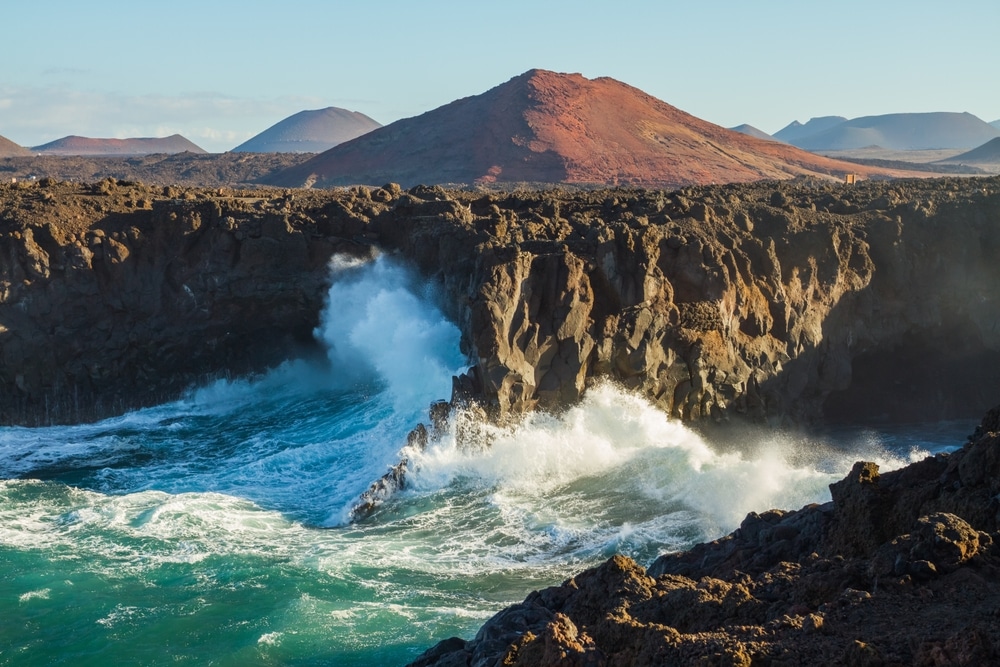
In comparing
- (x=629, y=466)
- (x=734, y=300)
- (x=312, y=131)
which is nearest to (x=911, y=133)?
(x=312, y=131)

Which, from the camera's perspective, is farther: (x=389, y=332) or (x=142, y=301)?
(x=142, y=301)

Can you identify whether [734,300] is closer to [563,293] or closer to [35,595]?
[563,293]

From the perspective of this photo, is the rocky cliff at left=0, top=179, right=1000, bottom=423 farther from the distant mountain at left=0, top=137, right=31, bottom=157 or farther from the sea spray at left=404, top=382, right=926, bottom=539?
the distant mountain at left=0, top=137, right=31, bottom=157

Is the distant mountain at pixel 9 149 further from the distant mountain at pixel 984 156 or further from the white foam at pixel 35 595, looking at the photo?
the white foam at pixel 35 595

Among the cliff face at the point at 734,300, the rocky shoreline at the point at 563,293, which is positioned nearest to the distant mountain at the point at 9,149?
the rocky shoreline at the point at 563,293

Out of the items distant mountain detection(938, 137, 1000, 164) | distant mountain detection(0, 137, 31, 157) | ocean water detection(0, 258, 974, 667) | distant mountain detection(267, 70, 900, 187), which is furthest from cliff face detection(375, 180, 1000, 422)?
distant mountain detection(0, 137, 31, 157)
